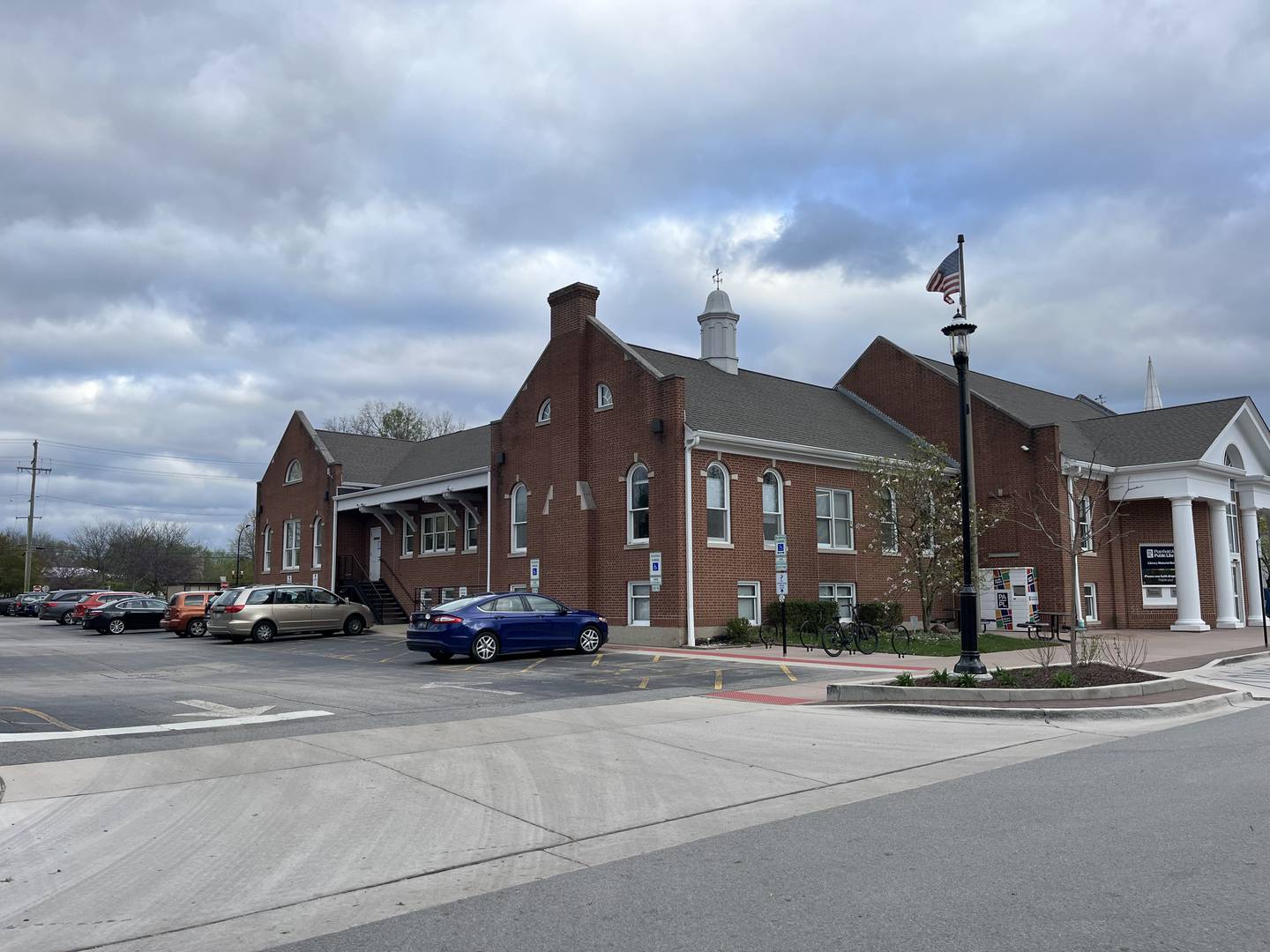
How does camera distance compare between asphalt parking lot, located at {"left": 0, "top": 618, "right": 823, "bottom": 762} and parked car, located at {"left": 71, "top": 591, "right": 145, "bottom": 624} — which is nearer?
asphalt parking lot, located at {"left": 0, "top": 618, "right": 823, "bottom": 762}

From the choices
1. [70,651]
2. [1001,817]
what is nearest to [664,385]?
[70,651]

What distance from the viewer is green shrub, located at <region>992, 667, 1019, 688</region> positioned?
45.2 feet

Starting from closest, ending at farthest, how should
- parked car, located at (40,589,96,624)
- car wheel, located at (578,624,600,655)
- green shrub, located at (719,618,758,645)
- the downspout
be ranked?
car wheel, located at (578,624,600,655) < the downspout < green shrub, located at (719,618,758,645) < parked car, located at (40,589,96,624)

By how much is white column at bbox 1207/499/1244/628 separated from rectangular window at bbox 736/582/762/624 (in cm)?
1560

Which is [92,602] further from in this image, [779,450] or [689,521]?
[779,450]

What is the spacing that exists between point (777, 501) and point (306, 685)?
14378 millimetres

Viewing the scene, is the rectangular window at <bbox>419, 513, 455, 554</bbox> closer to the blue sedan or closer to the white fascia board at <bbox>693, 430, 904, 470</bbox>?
the white fascia board at <bbox>693, 430, 904, 470</bbox>

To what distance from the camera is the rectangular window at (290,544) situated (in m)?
42.5

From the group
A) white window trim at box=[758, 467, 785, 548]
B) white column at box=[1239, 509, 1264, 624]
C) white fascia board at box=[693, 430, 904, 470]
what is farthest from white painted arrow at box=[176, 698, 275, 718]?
white column at box=[1239, 509, 1264, 624]

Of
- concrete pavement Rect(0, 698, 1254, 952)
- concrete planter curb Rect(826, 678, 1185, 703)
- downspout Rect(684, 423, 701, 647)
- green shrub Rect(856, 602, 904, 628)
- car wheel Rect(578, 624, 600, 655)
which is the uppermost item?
downspout Rect(684, 423, 701, 647)

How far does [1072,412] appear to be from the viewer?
127 ft

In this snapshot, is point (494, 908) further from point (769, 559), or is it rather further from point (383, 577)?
point (383, 577)

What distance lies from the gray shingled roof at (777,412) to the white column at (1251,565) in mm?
11605

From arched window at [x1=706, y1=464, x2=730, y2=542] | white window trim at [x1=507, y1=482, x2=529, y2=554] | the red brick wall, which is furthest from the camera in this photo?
the red brick wall
